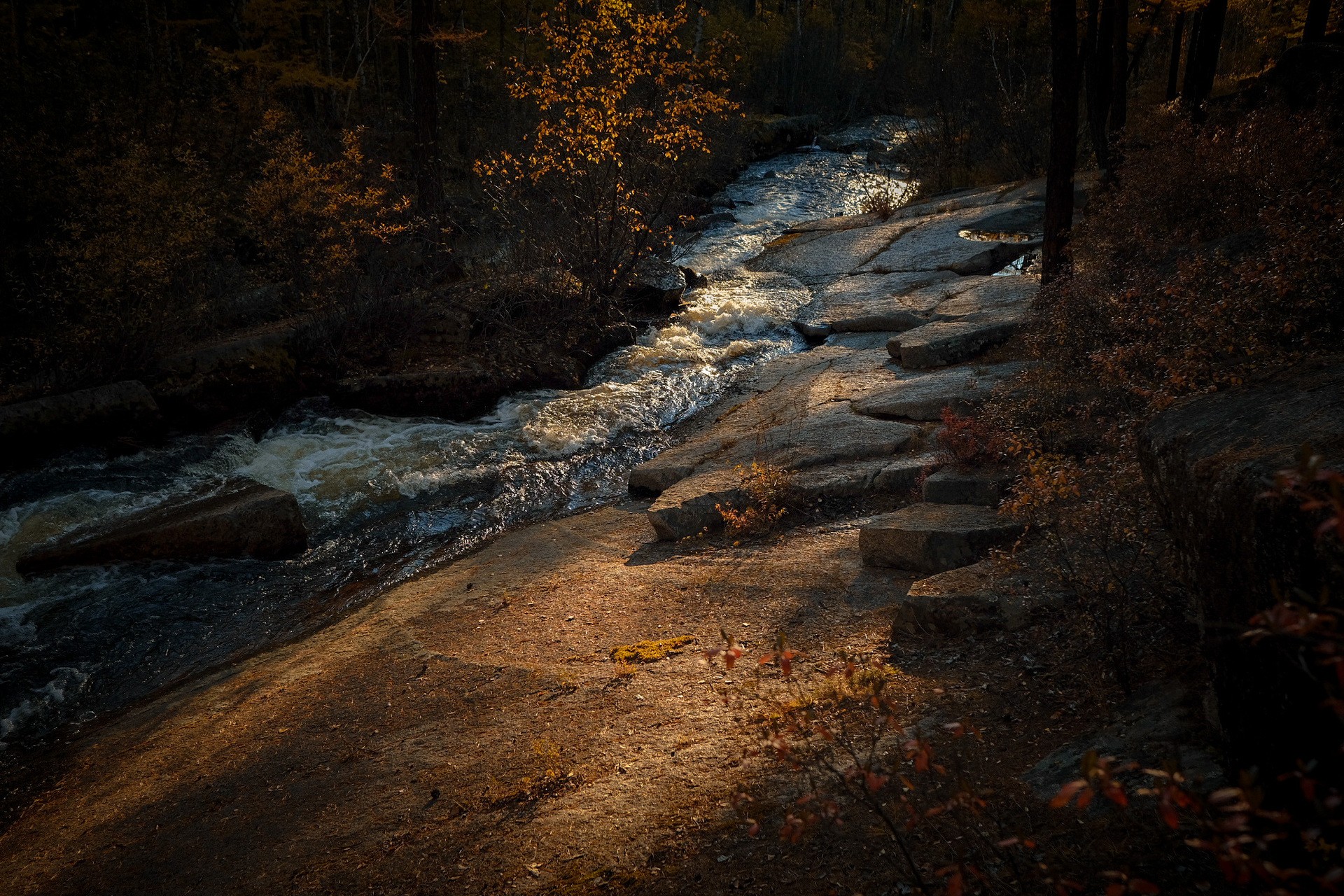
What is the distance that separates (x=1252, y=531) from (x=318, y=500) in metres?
7.59

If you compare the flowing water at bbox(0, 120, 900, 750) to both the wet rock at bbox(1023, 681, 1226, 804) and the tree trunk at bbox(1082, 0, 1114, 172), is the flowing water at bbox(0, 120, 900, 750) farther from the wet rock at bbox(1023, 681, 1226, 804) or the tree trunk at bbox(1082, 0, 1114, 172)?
the tree trunk at bbox(1082, 0, 1114, 172)

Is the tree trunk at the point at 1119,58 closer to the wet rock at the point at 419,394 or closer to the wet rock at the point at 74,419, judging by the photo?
the wet rock at the point at 419,394

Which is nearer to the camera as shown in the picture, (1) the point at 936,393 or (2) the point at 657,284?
(1) the point at 936,393

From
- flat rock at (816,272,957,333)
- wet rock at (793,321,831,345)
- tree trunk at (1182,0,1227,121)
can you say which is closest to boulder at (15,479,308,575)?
wet rock at (793,321,831,345)

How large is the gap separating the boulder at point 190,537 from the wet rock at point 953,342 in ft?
20.5

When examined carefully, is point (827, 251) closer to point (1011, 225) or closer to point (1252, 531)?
point (1011, 225)

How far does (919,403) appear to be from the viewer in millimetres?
7465

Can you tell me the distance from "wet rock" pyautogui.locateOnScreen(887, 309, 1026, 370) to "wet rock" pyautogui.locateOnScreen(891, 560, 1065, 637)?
16.7 feet

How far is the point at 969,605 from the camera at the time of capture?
3916 millimetres

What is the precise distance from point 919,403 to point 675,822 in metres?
5.25

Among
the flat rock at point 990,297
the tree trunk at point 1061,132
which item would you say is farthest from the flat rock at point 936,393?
the flat rock at point 990,297

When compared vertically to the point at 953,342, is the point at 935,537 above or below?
below

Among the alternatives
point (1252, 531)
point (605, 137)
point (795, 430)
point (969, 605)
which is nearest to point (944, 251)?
point (605, 137)

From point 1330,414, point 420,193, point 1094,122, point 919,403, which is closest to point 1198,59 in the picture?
point 1094,122
